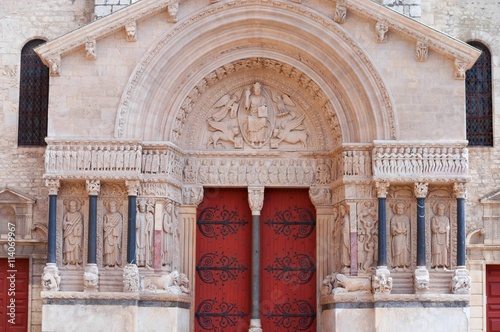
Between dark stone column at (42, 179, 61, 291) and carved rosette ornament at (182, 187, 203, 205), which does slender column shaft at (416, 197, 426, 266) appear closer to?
carved rosette ornament at (182, 187, 203, 205)

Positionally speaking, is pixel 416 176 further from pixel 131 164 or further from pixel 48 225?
pixel 48 225

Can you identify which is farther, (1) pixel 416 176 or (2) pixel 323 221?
(2) pixel 323 221

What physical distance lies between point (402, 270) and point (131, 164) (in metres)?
5.43

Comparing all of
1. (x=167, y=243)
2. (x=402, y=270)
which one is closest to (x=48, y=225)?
(x=167, y=243)

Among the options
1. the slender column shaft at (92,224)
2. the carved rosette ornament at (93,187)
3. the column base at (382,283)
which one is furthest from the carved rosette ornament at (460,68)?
the slender column shaft at (92,224)

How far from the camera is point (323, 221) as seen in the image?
65.2 ft

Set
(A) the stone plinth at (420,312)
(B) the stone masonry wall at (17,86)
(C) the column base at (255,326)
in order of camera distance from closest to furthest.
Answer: (A) the stone plinth at (420,312) → (C) the column base at (255,326) → (B) the stone masonry wall at (17,86)

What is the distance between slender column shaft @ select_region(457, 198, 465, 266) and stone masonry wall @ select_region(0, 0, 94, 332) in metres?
8.09

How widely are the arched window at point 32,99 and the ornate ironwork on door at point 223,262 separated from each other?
3751mm

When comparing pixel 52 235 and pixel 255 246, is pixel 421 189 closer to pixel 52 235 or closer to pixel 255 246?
pixel 255 246

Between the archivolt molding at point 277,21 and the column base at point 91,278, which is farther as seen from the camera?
the archivolt molding at point 277,21

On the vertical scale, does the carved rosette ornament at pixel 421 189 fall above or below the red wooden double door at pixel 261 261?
above

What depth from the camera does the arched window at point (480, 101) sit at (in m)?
20.5

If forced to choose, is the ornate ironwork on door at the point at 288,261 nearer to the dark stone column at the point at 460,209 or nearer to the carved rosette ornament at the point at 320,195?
the carved rosette ornament at the point at 320,195
